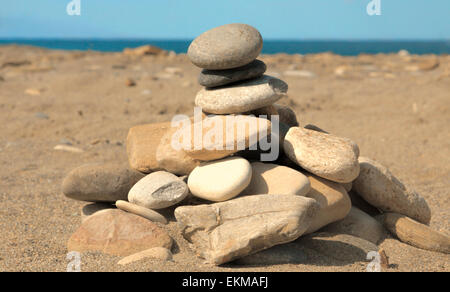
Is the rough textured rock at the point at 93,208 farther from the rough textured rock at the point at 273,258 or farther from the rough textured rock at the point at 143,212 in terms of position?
the rough textured rock at the point at 273,258

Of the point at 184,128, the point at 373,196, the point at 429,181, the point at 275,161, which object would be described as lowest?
the point at 429,181

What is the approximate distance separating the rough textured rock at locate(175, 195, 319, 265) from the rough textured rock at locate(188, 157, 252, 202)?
10 centimetres

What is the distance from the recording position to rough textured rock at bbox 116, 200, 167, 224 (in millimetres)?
3852

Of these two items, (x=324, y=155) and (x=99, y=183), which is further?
(x=99, y=183)

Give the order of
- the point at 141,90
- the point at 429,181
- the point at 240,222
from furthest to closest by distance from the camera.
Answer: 1. the point at 141,90
2. the point at 429,181
3. the point at 240,222

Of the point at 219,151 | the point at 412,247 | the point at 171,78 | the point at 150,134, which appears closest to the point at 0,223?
the point at 150,134

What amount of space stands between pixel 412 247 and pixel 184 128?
2077mm

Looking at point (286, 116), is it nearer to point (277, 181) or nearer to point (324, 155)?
point (324, 155)

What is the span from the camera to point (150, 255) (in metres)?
3.32

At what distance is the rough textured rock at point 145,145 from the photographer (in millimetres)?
4293

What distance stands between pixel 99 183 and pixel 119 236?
74cm

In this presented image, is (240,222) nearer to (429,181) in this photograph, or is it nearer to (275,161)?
(275,161)

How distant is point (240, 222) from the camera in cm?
335

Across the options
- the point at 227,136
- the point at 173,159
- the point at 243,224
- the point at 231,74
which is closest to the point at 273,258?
the point at 243,224
